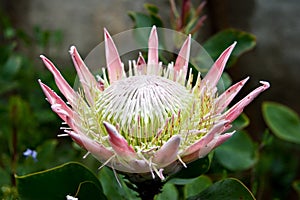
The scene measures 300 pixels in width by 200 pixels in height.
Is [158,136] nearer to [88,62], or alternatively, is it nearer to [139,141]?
[139,141]

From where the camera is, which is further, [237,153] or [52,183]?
[237,153]

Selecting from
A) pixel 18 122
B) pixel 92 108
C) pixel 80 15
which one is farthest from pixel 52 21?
pixel 92 108

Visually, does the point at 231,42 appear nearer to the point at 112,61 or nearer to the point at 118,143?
the point at 112,61

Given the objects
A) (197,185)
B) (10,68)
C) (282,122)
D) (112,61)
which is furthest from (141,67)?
(10,68)

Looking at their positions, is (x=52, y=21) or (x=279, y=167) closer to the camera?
(x=279, y=167)

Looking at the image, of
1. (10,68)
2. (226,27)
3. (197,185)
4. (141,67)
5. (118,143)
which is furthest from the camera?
(226,27)
